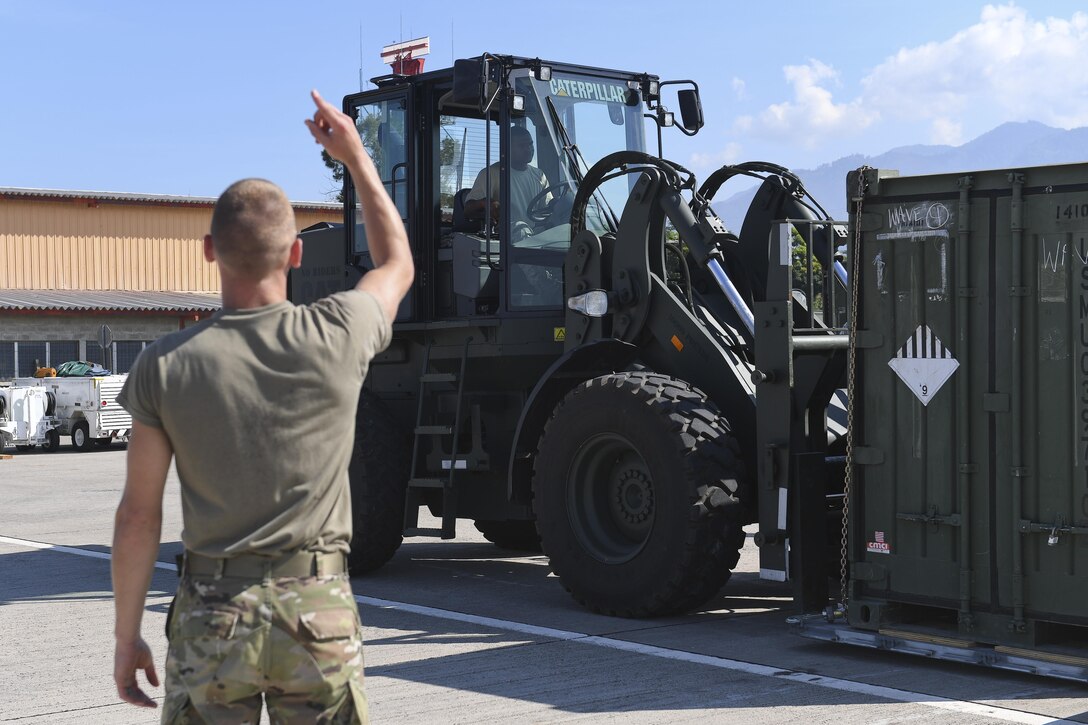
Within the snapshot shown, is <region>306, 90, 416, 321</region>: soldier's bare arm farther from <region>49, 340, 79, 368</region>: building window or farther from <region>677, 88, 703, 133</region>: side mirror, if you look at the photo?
<region>49, 340, 79, 368</region>: building window

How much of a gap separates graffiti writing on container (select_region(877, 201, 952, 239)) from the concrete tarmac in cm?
222

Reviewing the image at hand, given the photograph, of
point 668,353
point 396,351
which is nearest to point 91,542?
point 396,351

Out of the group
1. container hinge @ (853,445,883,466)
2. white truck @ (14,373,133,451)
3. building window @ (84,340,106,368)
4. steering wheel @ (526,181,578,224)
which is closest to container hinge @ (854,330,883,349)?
container hinge @ (853,445,883,466)

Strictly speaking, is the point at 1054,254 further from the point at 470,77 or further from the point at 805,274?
the point at 470,77

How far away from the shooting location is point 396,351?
457 inches

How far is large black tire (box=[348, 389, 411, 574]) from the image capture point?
35.6 feet

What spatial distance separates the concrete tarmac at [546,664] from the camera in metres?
6.69

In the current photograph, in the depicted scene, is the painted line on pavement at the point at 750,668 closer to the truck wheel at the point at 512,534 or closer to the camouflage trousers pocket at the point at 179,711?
the truck wheel at the point at 512,534

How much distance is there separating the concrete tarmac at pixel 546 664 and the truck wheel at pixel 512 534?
812 millimetres

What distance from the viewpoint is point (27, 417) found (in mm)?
29219

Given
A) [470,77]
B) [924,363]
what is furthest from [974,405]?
[470,77]

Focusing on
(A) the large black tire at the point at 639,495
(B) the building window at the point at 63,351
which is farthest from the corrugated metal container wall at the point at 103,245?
(A) the large black tire at the point at 639,495

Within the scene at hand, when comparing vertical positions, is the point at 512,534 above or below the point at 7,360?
below

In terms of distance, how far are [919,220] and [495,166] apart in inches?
153
